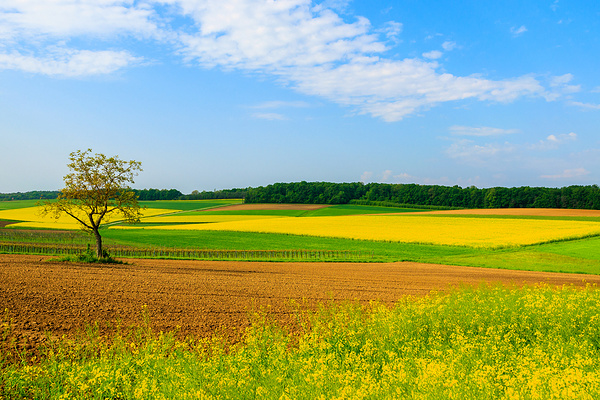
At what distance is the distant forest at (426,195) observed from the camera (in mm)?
97938

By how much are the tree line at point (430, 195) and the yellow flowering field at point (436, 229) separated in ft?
145

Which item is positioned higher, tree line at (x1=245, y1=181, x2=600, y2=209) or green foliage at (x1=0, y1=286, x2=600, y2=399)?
tree line at (x1=245, y1=181, x2=600, y2=209)

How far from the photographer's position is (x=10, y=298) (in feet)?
38.8

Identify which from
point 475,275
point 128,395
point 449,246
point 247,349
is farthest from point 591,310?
point 449,246

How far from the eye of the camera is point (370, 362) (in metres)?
7.95

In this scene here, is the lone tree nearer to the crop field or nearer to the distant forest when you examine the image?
the crop field

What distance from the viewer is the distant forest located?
9794 centimetres

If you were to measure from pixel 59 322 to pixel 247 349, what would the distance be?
17.1ft

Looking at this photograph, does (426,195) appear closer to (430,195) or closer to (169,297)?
(430,195)

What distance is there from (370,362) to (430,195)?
353 feet

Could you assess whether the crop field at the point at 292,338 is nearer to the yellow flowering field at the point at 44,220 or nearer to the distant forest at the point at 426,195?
the yellow flowering field at the point at 44,220

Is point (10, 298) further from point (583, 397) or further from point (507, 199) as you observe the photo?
point (507, 199)

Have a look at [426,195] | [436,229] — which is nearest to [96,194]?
[436,229]

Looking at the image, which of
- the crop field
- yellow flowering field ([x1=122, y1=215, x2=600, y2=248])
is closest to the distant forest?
yellow flowering field ([x1=122, y1=215, x2=600, y2=248])
